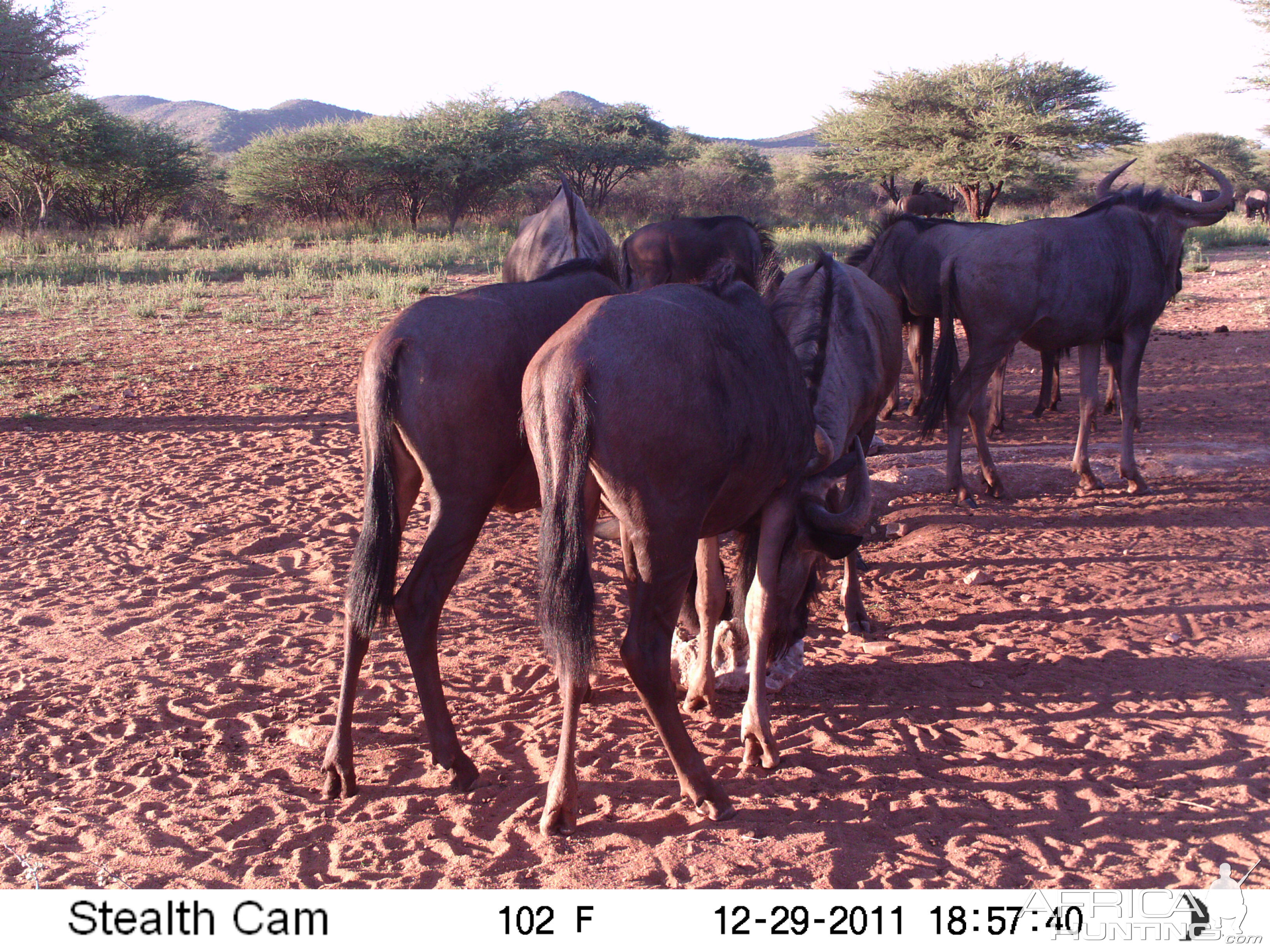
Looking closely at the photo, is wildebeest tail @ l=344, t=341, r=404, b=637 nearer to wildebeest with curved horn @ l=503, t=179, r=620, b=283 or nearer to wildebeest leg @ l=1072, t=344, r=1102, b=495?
wildebeest with curved horn @ l=503, t=179, r=620, b=283

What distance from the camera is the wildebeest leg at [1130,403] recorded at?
6383mm

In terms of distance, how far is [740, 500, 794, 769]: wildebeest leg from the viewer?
3307 millimetres

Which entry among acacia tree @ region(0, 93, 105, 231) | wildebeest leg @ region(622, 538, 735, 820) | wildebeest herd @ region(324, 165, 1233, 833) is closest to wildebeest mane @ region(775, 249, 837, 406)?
wildebeest herd @ region(324, 165, 1233, 833)

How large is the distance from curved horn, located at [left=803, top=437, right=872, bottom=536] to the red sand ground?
88cm

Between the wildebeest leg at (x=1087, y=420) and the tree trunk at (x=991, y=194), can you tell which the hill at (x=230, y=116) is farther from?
the wildebeest leg at (x=1087, y=420)

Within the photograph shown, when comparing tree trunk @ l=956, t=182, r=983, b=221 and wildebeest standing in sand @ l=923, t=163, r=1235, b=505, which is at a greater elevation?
tree trunk @ l=956, t=182, r=983, b=221

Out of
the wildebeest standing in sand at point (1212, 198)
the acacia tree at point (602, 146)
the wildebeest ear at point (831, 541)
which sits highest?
the acacia tree at point (602, 146)

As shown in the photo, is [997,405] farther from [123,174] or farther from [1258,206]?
[1258,206]

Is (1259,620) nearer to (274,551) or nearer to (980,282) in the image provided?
(980,282)

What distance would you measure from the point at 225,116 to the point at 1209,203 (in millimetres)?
95924

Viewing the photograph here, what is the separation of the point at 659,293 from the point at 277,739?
2.31 meters

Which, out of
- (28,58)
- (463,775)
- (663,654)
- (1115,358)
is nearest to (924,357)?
(1115,358)

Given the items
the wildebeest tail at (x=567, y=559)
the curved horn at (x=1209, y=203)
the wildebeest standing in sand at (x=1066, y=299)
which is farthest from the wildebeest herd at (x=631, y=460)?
the curved horn at (x=1209, y=203)

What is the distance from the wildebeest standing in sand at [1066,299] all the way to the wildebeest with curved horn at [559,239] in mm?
3090
